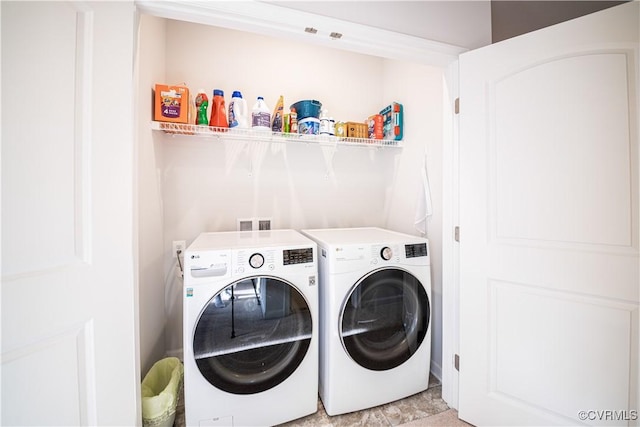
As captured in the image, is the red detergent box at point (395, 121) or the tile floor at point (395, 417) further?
the red detergent box at point (395, 121)

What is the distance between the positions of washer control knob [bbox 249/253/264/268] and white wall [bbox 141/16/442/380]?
81 centimetres

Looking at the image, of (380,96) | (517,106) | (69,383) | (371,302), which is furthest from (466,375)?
(380,96)

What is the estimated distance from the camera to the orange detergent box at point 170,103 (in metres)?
1.54

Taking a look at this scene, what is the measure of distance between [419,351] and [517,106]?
1.44m

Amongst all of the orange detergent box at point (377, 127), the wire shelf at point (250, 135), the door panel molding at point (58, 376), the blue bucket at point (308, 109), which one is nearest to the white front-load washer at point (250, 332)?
the door panel molding at point (58, 376)

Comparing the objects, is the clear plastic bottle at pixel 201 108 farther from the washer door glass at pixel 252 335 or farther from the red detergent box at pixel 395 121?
the red detergent box at pixel 395 121

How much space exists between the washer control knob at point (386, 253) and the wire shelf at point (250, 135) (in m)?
0.96

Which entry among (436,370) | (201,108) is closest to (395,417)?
(436,370)

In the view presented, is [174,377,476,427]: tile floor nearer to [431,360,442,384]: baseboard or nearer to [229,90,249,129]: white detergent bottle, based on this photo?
[431,360,442,384]: baseboard

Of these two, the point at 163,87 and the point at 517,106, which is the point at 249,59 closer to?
the point at 163,87

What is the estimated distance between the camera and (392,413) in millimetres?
1483

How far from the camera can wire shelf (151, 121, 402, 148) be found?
63.7 inches

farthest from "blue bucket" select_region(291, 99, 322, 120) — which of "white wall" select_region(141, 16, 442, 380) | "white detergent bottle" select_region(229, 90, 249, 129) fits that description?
"white detergent bottle" select_region(229, 90, 249, 129)

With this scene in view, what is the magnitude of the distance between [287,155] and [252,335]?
138 cm
